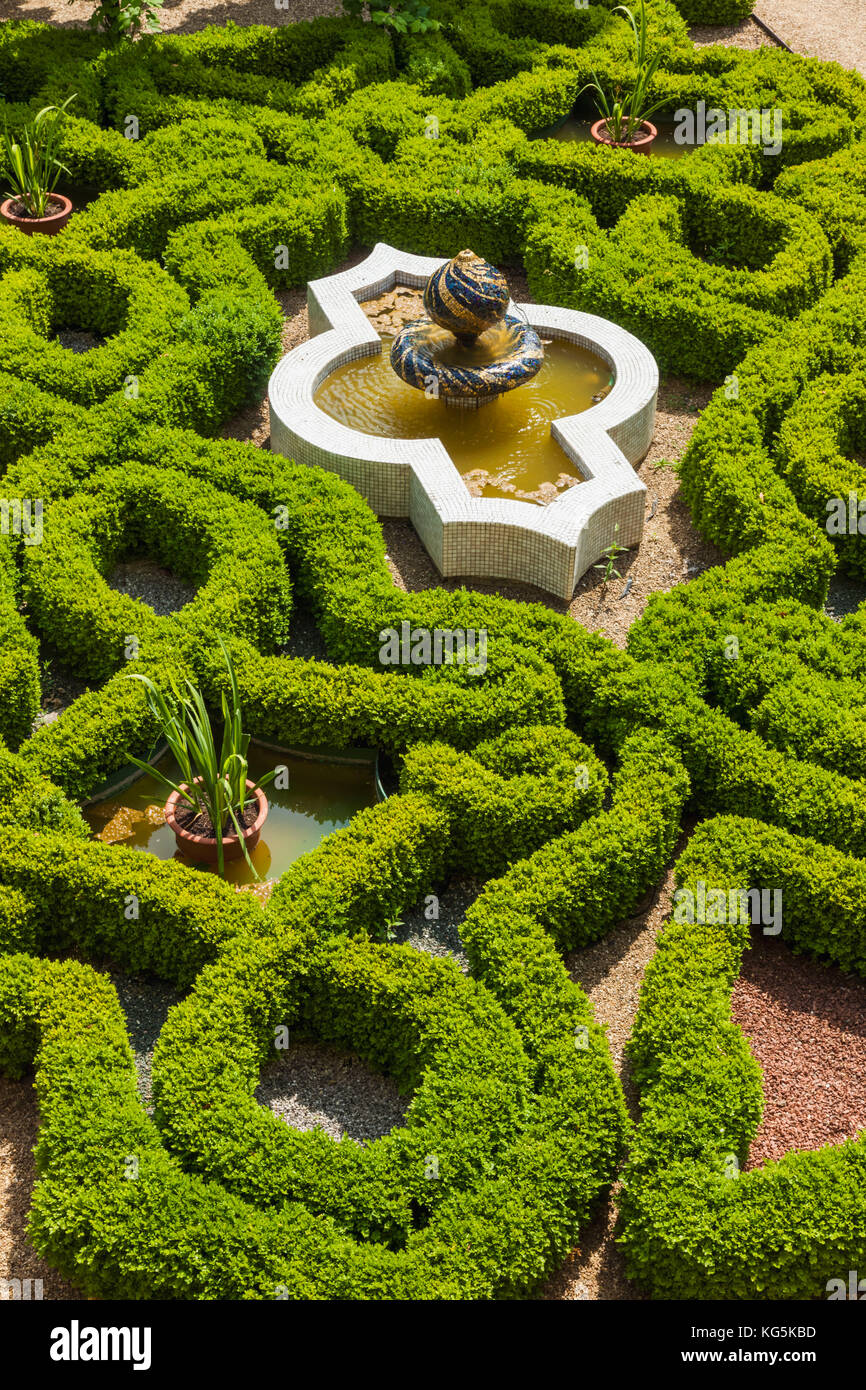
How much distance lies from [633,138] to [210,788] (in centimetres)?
1365

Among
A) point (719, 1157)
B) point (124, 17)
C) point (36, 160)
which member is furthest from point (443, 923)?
point (124, 17)

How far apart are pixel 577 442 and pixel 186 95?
9.79 m

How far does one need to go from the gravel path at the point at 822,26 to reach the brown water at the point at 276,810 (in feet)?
53.4

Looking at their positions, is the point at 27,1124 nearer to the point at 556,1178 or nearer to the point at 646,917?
the point at 556,1178

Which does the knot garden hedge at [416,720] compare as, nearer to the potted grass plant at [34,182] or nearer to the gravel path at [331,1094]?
the gravel path at [331,1094]

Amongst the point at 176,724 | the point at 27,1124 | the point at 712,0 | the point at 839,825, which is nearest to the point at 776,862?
the point at 839,825

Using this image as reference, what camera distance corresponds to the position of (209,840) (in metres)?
12.9

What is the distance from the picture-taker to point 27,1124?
457 inches

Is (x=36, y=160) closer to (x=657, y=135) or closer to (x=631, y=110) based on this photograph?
(x=631, y=110)

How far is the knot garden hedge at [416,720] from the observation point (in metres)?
10.6

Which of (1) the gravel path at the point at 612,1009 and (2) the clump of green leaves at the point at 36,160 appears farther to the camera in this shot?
(2) the clump of green leaves at the point at 36,160

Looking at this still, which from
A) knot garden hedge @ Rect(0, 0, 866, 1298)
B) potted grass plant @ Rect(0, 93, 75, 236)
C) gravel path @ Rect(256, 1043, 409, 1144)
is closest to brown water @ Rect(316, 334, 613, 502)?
knot garden hedge @ Rect(0, 0, 866, 1298)

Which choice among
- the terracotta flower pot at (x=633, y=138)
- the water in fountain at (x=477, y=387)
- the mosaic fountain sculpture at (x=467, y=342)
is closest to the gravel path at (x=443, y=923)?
the water in fountain at (x=477, y=387)

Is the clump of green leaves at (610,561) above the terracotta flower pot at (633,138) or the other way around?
the other way around
